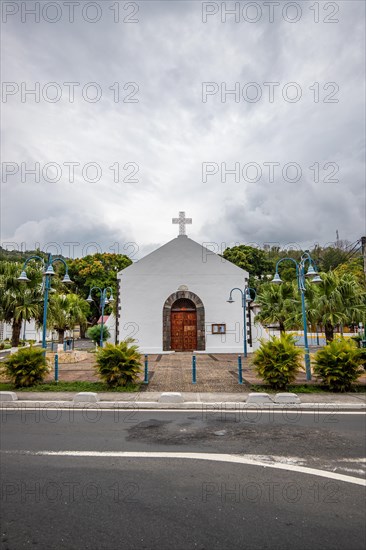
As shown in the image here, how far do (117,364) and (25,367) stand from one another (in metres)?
3.15

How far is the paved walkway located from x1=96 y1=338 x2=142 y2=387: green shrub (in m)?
0.63

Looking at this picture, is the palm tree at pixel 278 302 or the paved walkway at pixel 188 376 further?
the palm tree at pixel 278 302

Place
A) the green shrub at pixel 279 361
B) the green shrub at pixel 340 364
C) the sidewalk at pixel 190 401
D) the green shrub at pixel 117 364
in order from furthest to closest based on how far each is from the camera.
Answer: the green shrub at pixel 117 364
the green shrub at pixel 279 361
the green shrub at pixel 340 364
the sidewalk at pixel 190 401

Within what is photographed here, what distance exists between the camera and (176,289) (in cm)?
2475

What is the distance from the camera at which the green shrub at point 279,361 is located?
11.6 metres

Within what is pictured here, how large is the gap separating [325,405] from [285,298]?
10.6m

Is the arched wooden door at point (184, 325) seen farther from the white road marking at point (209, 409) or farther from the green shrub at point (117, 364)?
the white road marking at point (209, 409)

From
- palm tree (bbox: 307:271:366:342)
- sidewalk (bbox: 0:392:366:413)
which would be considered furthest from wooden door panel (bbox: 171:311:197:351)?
sidewalk (bbox: 0:392:366:413)

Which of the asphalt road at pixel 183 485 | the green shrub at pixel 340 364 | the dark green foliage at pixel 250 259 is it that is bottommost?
the asphalt road at pixel 183 485

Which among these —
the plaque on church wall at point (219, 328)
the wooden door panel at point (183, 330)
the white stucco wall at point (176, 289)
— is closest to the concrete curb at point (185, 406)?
the white stucco wall at point (176, 289)

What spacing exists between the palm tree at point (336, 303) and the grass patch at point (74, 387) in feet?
27.4

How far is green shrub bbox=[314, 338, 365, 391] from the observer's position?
1143 cm

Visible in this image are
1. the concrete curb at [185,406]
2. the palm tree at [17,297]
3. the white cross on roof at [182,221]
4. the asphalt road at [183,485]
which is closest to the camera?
the asphalt road at [183,485]

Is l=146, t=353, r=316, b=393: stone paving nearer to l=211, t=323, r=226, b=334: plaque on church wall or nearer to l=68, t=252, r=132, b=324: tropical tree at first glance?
l=211, t=323, r=226, b=334: plaque on church wall
